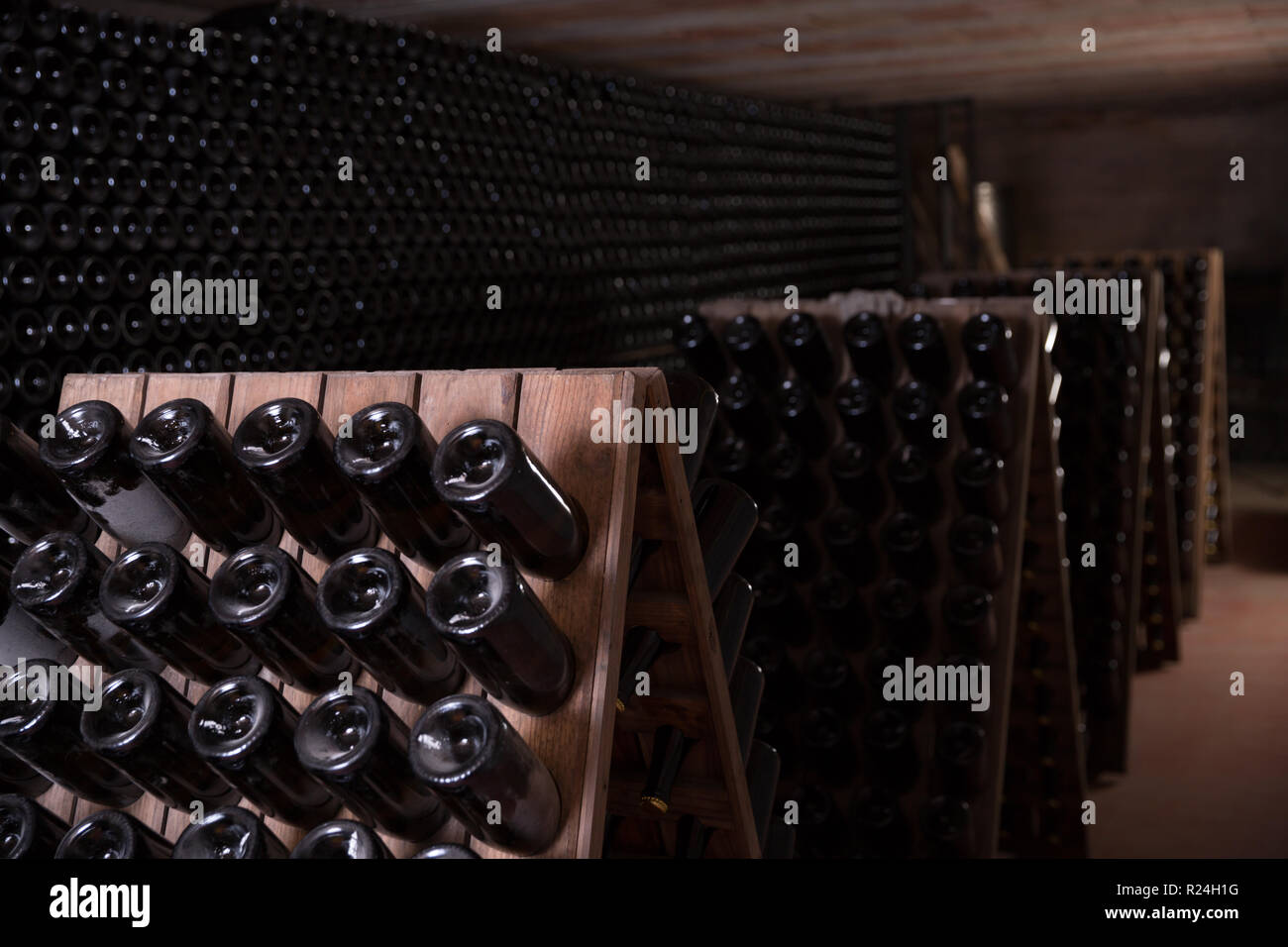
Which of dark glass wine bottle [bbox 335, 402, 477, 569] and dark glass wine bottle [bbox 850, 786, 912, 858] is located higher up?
dark glass wine bottle [bbox 335, 402, 477, 569]

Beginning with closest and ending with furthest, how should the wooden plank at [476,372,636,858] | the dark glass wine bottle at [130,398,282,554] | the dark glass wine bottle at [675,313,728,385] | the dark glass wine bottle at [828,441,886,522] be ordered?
the wooden plank at [476,372,636,858] < the dark glass wine bottle at [130,398,282,554] < the dark glass wine bottle at [828,441,886,522] < the dark glass wine bottle at [675,313,728,385]

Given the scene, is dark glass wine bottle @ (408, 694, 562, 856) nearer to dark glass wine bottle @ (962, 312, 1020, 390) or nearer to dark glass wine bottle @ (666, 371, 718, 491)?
dark glass wine bottle @ (666, 371, 718, 491)

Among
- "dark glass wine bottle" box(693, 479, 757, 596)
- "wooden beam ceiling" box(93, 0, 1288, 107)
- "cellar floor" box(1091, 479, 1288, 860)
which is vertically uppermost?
"wooden beam ceiling" box(93, 0, 1288, 107)

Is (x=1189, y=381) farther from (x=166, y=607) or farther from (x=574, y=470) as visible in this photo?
(x=166, y=607)

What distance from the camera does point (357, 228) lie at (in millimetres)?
2979

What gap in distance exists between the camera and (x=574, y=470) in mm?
1219

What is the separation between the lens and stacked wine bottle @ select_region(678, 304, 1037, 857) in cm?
242

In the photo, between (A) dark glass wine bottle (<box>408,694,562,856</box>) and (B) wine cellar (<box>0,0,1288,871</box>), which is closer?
(A) dark glass wine bottle (<box>408,694,562,856</box>)

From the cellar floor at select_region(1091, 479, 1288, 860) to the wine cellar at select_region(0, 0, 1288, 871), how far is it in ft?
0.07

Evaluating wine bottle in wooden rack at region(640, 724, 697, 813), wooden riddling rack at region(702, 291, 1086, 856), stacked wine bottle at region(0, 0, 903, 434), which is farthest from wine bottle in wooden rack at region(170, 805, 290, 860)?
wooden riddling rack at region(702, 291, 1086, 856)

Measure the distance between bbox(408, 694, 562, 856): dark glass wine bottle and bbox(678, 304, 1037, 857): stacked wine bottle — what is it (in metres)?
1.47

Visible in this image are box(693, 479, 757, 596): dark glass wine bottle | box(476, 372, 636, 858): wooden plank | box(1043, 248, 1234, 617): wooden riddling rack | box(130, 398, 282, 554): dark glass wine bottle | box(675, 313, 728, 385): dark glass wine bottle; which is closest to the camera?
box(476, 372, 636, 858): wooden plank

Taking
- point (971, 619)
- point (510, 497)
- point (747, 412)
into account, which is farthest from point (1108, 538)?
point (510, 497)

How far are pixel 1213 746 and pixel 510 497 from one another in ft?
11.6
